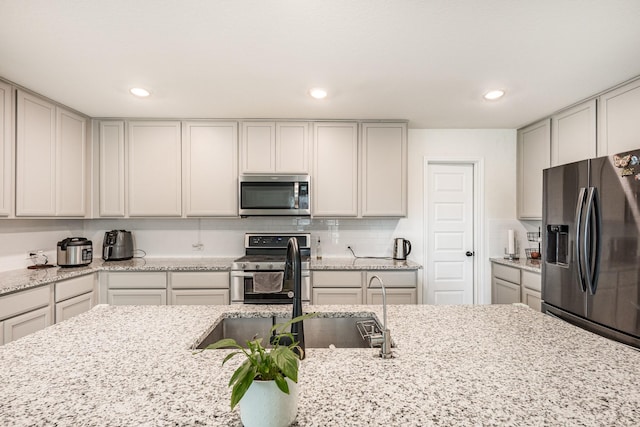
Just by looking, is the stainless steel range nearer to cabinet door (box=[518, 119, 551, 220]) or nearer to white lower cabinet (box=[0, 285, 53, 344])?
white lower cabinet (box=[0, 285, 53, 344])

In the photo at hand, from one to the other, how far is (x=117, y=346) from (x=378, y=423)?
3.13 feet

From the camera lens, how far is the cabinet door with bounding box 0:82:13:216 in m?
2.37

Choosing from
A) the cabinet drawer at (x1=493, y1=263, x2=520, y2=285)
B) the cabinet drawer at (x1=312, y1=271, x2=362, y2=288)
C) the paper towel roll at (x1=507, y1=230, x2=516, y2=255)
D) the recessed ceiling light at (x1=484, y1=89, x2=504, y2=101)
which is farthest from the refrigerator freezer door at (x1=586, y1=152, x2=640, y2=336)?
the cabinet drawer at (x1=312, y1=271, x2=362, y2=288)

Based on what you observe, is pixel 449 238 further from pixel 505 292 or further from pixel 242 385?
pixel 242 385

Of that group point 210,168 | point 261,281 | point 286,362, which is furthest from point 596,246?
point 210,168

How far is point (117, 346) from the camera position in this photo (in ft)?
3.72

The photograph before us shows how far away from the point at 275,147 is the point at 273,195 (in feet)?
1.68

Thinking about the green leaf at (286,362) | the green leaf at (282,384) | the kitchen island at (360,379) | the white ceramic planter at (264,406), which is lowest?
the kitchen island at (360,379)

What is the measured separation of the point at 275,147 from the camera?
3.33 metres

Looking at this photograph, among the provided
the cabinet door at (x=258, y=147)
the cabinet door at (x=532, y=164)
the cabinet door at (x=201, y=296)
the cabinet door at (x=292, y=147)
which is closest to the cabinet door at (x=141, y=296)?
the cabinet door at (x=201, y=296)

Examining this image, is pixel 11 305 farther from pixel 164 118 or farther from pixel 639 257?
pixel 639 257

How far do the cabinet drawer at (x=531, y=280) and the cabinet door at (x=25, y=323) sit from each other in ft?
13.4

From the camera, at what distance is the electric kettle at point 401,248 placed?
346 centimetres

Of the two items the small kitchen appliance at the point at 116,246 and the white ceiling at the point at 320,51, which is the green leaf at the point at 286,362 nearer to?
the white ceiling at the point at 320,51
